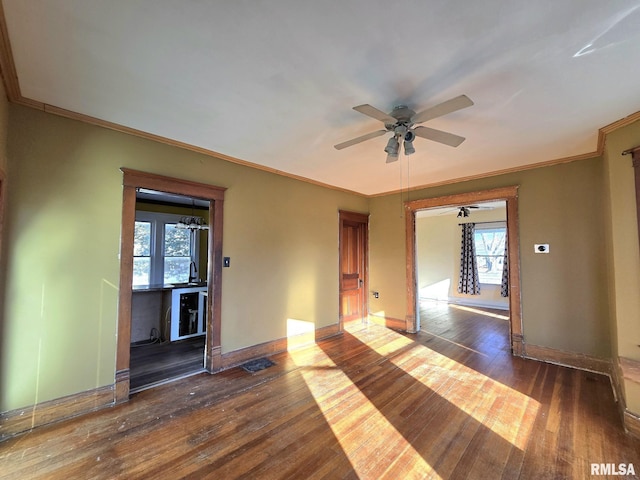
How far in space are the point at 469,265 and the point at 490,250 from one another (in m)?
0.70

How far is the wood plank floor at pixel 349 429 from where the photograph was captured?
1776mm

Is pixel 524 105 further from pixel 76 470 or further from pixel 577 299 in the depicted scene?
pixel 76 470

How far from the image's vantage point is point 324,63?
176 cm

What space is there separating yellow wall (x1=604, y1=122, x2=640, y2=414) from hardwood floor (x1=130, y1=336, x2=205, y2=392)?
167 inches

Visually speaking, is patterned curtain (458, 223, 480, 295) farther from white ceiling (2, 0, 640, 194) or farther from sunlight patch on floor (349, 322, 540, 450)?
white ceiling (2, 0, 640, 194)

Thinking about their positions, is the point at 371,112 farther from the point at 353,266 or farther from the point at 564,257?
the point at 353,266

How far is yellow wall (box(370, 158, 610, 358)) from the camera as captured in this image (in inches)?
129

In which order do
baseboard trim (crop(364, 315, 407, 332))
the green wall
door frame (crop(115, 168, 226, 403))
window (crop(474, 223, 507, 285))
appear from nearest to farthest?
the green wall < door frame (crop(115, 168, 226, 403)) < baseboard trim (crop(364, 315, 407, 332)) < window (crop(474, 223, 507, 285))

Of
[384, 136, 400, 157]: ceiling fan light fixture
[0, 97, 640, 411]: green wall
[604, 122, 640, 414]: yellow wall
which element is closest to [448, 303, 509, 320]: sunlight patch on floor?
[0, 97, 640, 411]: green wall

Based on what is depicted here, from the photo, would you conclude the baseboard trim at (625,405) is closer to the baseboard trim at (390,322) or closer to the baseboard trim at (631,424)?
the baseboard trim at (631,424)

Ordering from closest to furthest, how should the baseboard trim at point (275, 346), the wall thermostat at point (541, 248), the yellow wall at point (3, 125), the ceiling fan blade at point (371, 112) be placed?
the ceiling fan blade at point (371, 112), the yellow wall at point (3, 125), the baseboard trim at point (275, 346), the wall thermostat at point (541, 248)

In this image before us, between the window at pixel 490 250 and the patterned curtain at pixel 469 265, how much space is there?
6.8 inches

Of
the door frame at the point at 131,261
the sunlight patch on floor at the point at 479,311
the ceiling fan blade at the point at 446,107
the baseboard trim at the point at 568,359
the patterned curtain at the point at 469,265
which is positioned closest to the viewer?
the ceiling fan blade at the point at 446,107

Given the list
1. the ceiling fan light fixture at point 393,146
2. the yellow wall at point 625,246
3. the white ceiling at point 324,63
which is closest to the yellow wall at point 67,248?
the white ceiling at point 324,63
